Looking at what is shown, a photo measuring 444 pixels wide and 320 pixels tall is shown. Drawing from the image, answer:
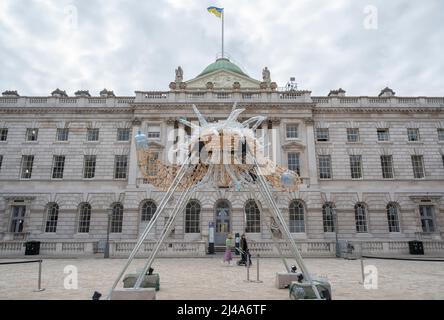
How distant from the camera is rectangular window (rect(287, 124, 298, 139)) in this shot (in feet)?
88.5

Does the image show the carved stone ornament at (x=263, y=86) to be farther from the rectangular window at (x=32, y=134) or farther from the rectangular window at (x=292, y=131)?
the rectangular window at (x=32, y=134)

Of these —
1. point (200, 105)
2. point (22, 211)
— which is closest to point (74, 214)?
point (22, 211)

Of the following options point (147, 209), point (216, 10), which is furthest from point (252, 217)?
point (216, 10)

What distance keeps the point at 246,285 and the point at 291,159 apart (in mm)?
18397

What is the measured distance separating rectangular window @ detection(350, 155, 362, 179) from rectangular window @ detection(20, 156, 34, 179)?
1204 inches

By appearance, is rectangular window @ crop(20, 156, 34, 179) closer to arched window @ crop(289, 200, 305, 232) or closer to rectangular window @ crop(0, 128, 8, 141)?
rectangular window @ crop(0, 128, 8, 141)

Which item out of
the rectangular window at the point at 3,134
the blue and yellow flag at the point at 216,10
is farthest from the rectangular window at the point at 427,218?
the rectangular window at the point at 3,134

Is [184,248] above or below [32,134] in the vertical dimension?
below

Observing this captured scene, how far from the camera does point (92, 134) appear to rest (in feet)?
90.5

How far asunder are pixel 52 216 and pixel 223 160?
23.4m

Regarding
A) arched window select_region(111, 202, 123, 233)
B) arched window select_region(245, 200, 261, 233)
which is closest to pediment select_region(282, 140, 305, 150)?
arched window select_region(245, 200, 261, 233)

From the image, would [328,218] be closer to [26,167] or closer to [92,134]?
[92,134]
